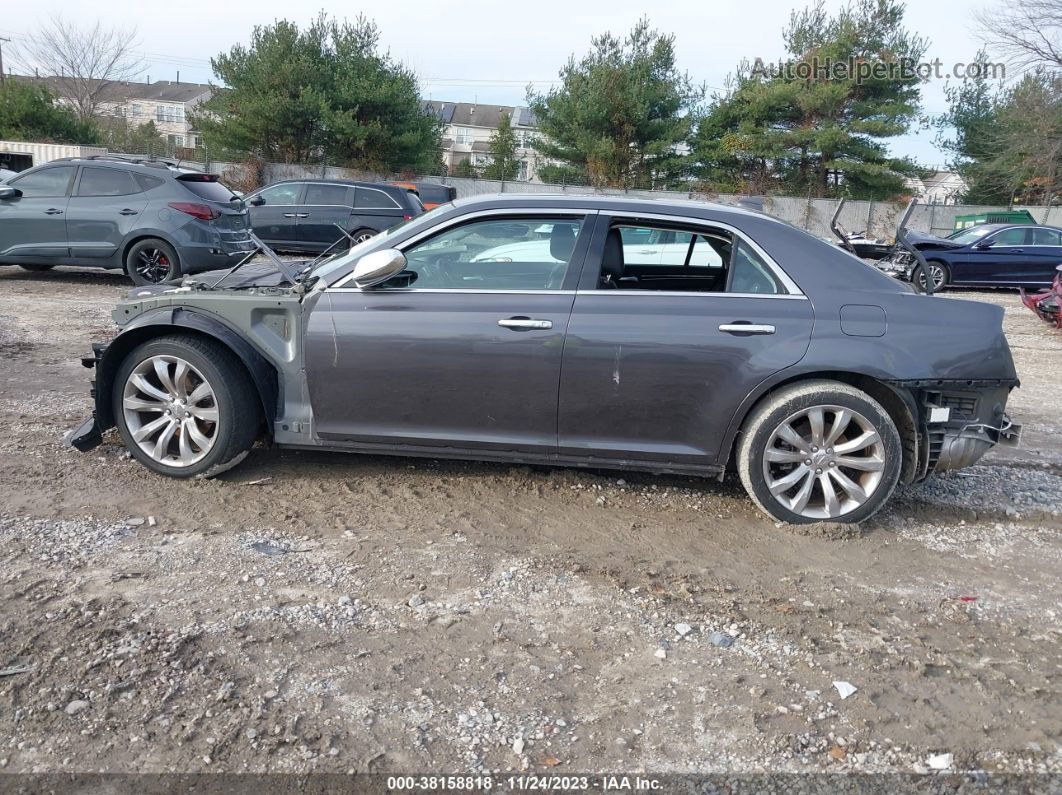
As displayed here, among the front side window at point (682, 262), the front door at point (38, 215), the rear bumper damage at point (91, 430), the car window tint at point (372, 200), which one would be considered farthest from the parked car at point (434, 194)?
the rear bumper damage at point (91, 430)

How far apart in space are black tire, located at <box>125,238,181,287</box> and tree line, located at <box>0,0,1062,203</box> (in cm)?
2066

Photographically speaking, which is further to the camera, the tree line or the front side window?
the tree line

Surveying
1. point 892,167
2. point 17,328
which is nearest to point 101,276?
point 17,328

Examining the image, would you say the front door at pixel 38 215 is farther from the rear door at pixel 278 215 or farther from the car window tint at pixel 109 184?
the rear door at pixel 278 215

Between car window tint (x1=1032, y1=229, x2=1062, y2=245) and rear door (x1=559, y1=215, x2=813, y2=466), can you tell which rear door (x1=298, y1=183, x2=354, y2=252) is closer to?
rear door (x1=559, y1=215, x2=813, y2=466)

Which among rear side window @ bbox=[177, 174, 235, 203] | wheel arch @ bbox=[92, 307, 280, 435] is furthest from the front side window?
rear side window @ bbox=[177, 174, 235, 203]

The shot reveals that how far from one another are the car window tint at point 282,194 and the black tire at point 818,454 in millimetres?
13635

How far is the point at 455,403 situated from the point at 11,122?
36704 millimetres

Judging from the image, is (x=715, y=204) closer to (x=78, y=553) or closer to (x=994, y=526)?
(x=994, y=526)

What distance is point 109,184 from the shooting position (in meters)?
11.3

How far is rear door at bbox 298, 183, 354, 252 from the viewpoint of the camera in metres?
15.9

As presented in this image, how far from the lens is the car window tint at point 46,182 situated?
11.3 m

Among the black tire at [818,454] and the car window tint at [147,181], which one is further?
the car window tint at [147,181]

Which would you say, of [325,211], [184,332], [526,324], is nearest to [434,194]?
[325,211]
